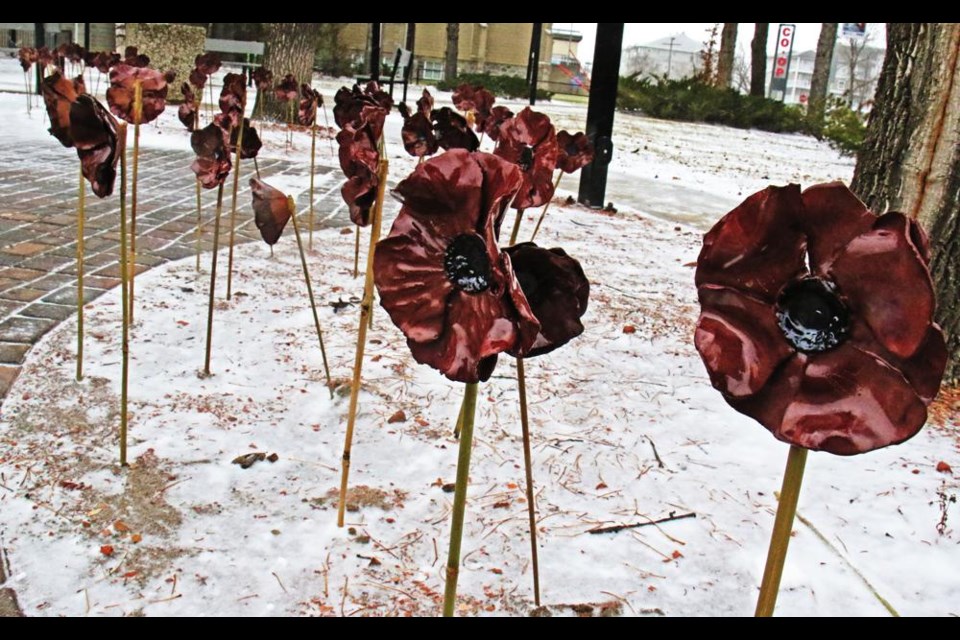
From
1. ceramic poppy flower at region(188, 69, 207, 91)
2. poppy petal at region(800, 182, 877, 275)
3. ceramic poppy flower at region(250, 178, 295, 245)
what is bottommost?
ceramic poppy flower at region(250, 178, 295, 245)

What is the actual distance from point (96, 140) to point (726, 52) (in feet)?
83.6

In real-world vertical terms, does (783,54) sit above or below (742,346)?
above

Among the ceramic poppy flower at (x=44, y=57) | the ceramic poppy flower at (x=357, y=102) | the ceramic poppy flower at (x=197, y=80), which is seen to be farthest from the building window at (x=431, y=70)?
the ceramic poppy flower at (x=357, y=102)

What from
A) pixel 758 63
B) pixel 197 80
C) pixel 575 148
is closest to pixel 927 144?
pixel 575 148

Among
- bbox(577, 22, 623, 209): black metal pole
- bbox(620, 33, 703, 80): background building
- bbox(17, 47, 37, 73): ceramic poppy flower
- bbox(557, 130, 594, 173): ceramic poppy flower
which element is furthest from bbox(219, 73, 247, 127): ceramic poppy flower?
bbox(620, 33, 703, 80): background building

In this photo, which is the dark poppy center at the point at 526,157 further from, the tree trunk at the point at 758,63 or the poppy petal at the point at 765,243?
the tree trunk at the point at 758,63

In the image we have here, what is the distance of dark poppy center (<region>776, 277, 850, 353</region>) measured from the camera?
84cm

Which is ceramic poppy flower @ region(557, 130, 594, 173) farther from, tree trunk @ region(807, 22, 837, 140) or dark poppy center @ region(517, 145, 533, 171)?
tree trunk @ region(807, 22, 837, 140)

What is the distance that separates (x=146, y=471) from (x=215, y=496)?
24 cm

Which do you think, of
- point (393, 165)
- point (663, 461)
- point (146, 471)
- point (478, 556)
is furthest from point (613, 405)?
point (393, 165)

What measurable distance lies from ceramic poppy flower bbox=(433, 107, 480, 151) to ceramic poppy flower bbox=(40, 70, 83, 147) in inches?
36.1

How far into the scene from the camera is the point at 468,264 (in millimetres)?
1003

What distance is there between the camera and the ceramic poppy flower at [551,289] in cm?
114

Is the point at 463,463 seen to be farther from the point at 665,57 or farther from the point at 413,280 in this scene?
the point at 665,57
